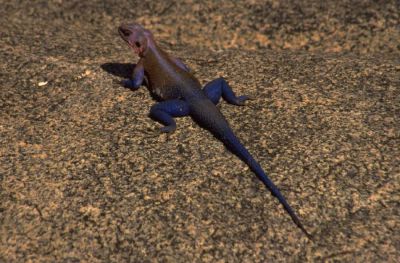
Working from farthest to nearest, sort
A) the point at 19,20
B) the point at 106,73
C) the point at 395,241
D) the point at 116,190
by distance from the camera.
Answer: the point at 19,20
the point at 106,73
the point at 116,190
the point at 395,241

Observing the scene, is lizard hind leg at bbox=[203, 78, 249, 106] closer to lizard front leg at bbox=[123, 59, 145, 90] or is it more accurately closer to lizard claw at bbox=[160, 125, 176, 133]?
lizard claw at bbox=[160, 125, 176, 133]

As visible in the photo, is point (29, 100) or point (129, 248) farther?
point (29, 100)

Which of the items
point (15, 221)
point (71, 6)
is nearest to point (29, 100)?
point (15, 221)

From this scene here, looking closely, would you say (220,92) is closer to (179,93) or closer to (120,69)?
(179,93)

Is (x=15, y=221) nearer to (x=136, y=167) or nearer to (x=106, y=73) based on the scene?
(x=136, y=167)

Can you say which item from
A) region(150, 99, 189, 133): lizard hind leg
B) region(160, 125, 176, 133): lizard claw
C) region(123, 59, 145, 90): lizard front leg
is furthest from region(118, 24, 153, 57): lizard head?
region(160, 125, 176, 133): lizard claw
